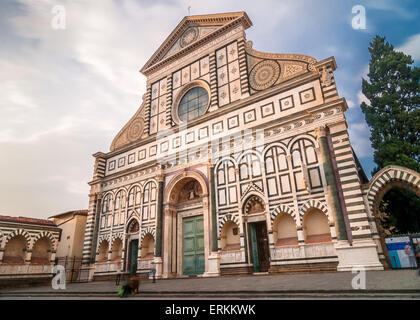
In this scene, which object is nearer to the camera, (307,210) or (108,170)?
(307,210)

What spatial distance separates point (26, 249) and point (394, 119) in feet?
87.1

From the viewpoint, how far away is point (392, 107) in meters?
17.9

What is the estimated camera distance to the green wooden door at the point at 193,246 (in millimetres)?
15109

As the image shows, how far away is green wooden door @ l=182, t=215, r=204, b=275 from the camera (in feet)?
49.6

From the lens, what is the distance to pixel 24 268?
17484mm

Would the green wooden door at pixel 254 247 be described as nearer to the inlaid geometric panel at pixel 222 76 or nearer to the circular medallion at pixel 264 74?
the circular medallion at pixel 264 74

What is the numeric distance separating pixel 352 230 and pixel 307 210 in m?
1.93

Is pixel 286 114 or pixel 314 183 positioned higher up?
pixel 286 114

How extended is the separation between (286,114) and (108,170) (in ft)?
48.4
